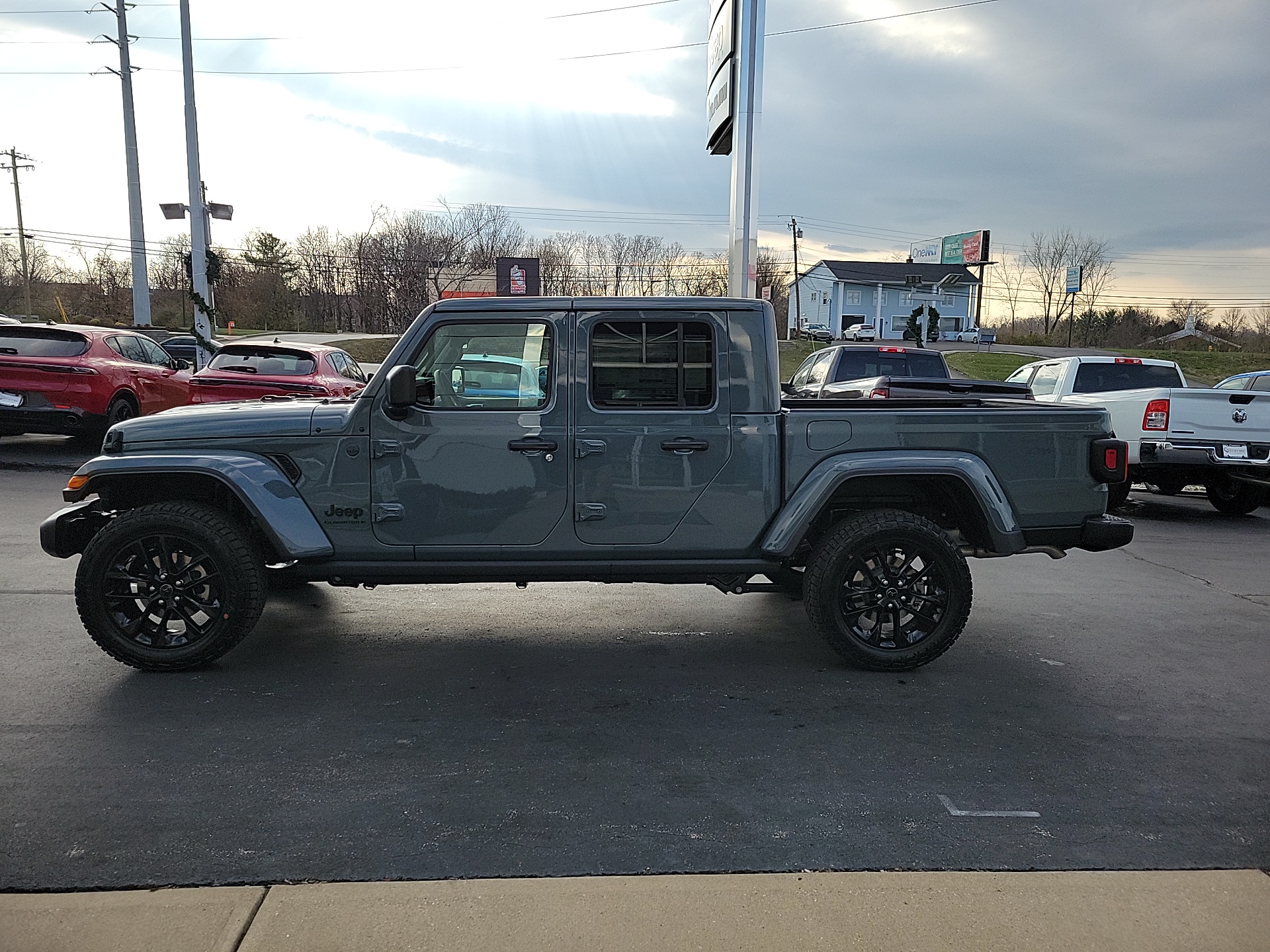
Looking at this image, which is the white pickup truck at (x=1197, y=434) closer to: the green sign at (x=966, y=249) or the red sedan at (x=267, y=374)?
the red sedan at (x=267, y=374)

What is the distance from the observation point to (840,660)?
16.8 feet

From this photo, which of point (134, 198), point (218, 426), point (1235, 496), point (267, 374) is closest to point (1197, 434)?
Result: point (1235, 496)

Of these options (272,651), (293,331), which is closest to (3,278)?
(293,331)

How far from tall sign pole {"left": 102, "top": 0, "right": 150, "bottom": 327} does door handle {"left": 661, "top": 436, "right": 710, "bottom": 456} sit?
27.8m

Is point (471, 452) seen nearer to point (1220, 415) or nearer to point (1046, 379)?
point (1220, 415)

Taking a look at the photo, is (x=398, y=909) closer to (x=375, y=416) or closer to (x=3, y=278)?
(x=375, y=416)

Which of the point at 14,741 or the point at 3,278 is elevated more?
the point at 3,278

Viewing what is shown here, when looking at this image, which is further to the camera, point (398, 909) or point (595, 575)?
point (595, 575)

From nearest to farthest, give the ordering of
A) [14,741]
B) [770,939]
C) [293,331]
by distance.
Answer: [770,939], [14,741], [293,331]

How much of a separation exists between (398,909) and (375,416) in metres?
2.62

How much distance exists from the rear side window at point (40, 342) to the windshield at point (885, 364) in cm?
1041

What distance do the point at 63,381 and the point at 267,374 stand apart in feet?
7.98

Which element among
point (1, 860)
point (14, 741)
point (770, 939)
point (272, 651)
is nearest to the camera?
point (770, 939)

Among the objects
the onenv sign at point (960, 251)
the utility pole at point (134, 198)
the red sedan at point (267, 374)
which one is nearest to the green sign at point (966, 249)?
the onenv sign at point (960, 251)
